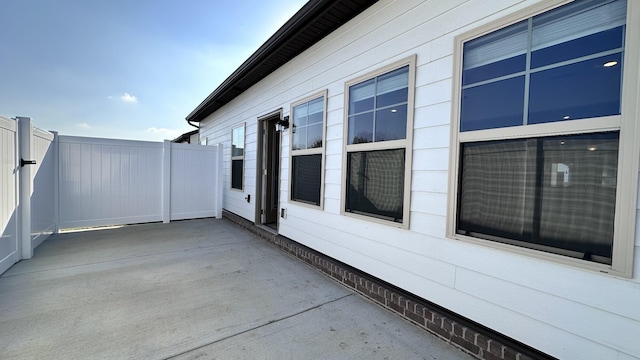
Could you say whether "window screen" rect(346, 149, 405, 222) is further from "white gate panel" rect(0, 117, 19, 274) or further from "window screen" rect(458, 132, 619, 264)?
"white gate panel" rect(0, 117, 19, 274)

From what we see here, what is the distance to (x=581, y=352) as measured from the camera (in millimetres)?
1371

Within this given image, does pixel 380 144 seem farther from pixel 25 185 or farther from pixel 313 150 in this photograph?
pixel 25 185

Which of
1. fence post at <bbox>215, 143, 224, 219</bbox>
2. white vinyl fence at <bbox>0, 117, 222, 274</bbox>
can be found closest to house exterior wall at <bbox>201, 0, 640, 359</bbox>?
white vinyl fence at <bbox>0, 117, 222, 274</bbox>

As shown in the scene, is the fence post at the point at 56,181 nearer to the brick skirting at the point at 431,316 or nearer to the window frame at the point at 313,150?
the window frame at the point at 313,150

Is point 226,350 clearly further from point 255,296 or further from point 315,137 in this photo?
point 315,137

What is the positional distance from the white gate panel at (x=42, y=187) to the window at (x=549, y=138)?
5.48m

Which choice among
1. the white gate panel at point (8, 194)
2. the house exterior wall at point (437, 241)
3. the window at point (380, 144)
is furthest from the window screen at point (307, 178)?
the white gate panel at point (8, 194)

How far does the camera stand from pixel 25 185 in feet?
10.9

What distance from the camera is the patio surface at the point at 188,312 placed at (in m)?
1.78

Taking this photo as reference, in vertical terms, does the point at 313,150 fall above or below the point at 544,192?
above

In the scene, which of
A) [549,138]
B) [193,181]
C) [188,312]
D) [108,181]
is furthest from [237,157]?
[549,138]

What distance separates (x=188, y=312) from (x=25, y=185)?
3.17 meters

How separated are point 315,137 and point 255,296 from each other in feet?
7.00

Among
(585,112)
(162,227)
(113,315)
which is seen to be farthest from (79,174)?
(585,112)
